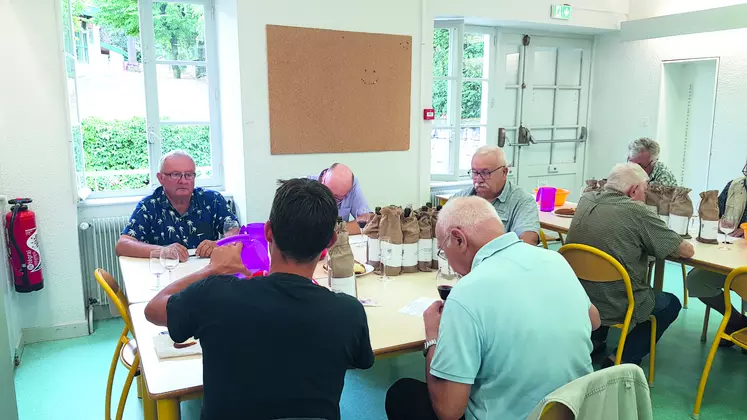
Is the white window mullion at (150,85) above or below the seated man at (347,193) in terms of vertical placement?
above

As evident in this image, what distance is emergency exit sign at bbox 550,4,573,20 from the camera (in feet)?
17.5

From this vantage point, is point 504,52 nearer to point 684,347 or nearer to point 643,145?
point 643,145

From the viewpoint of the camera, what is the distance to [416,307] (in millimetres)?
2115

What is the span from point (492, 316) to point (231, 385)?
2.26 ft

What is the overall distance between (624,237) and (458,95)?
2.86m

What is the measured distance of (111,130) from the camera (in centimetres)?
420

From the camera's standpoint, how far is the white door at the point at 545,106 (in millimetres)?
5824

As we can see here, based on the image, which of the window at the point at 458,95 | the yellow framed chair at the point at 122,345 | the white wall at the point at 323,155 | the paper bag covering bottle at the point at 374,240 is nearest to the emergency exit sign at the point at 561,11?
the window at the point at 458,95

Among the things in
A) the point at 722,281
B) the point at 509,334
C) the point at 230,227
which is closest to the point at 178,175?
the point at 230,227

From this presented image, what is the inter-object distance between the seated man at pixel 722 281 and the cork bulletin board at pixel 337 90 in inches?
96.2

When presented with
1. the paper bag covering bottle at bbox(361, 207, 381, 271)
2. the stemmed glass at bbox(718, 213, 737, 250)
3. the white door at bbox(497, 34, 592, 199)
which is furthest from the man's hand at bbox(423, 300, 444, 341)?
the white door at bbox(497, 34, 592, 199)

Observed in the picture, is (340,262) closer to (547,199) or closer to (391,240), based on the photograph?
(391,240)

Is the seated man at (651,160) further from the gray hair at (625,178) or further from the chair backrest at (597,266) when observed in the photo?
the chair backrest at (597,266)

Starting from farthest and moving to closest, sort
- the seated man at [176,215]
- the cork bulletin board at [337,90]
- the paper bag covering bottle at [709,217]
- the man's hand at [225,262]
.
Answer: the cork bulletin board at [337,90], the paper bag covering bottle at [709,217], the seated man at [176,215], the man's hand at [225,262]
